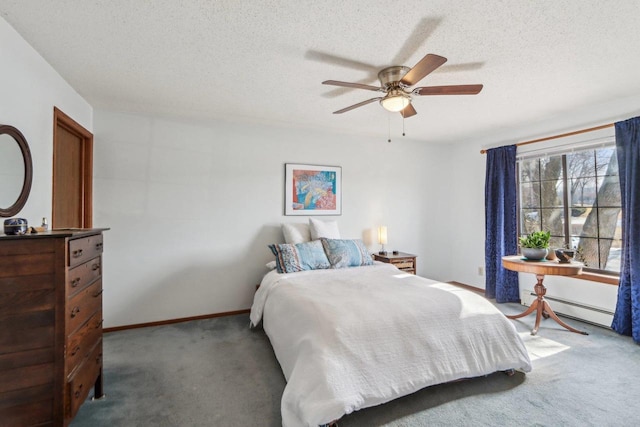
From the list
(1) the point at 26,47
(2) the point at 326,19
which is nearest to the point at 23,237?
(1) the point at 26,47

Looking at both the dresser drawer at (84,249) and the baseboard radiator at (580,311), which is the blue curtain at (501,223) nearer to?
the baseboard radiator at (580,311)

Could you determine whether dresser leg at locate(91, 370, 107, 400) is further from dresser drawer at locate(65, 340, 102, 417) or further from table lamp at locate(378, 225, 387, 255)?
table lamp at locate(378, 225, 387, 255)

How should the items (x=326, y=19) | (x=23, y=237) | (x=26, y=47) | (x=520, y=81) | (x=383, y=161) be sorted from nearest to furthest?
(x=23, y=237) → (x=326, y=19) → (x=26, y=47) → (x=520, y=81) → (x=383, y=161)

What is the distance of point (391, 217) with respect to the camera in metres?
4.69

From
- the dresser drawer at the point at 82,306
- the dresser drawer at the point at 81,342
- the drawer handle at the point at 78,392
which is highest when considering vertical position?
the dresser drawer at the point at 82,306

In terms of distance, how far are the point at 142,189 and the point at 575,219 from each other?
5064 millimetres

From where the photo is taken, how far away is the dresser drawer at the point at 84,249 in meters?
1.56

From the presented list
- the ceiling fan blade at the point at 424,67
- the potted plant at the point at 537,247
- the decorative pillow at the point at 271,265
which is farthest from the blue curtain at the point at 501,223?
the decorative pillow at the point at 271,265

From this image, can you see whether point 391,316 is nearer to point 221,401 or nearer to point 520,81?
point 221,401

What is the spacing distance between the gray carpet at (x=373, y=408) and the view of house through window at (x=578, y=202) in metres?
0.98

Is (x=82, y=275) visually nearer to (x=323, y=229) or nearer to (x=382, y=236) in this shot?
(x=323, y=229)

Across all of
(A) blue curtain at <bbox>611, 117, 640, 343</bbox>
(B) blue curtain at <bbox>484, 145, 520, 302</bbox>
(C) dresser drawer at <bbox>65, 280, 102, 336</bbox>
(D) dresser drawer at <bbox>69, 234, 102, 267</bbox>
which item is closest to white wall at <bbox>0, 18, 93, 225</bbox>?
(D) dresser drawer at <bbox>69, 234, 102, 267</bbox>

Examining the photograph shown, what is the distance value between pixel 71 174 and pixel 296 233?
238 cm

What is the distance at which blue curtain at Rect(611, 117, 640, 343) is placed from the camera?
2848 millimetres
